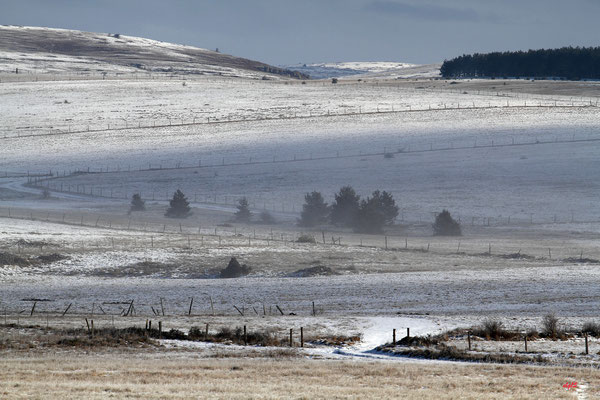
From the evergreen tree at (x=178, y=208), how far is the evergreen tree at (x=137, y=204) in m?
2.87

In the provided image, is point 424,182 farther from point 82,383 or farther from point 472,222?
point 82,383

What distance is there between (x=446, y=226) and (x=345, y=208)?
33.4ft

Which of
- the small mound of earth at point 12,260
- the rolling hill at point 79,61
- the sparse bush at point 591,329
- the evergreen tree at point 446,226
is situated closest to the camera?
the sparse bush at point 591,329

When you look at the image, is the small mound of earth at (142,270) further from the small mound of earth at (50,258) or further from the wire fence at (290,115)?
the wire fence at (290,115)

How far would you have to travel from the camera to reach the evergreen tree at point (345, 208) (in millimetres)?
66125

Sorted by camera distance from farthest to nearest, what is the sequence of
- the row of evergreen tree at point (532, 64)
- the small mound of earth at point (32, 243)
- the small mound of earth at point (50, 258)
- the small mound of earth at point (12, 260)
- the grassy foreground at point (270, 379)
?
the row of evergreen tree at point (532, 64)
the small mound of earth at point (32, 243)
the small mound of earth at point (50, 258)
the small mound of earth at point (12, 260)
the grassy foreground at point (270, 379)

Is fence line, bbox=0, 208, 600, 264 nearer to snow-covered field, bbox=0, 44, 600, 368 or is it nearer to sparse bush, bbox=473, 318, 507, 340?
snow-covered field, bbox=0, 44, 600, 368

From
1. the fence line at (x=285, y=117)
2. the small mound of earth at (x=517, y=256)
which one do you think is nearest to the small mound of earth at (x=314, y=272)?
the small mound of earth at (x=517, y=256)

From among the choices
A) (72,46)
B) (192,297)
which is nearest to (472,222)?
(192,297)

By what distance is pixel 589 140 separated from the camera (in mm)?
90375

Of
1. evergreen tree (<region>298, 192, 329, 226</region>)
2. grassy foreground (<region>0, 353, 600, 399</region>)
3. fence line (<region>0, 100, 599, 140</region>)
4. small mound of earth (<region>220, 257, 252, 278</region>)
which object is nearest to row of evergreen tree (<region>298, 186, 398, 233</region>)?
evergreen tree (<region>298, 192, 329, 226</region>)

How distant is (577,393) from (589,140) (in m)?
76.5

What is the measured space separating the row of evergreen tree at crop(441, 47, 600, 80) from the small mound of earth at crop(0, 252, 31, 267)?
129 m

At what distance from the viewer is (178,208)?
66.2m
